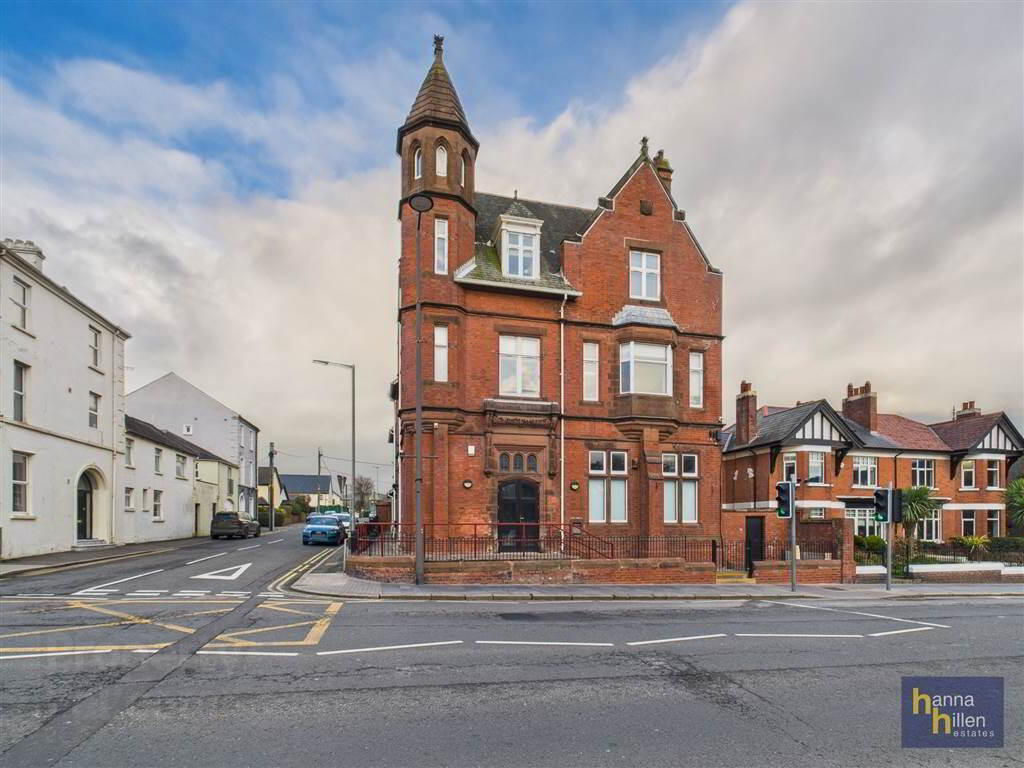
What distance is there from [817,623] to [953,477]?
111ft

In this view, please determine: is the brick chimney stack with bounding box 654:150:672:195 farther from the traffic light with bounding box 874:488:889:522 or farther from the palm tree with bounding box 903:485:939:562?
the palm tree with bounding box 903:485:939:562

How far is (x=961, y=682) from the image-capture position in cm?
916

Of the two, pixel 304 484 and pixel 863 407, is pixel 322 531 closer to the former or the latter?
pixel 863 407

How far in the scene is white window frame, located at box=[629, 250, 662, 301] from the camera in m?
24.8

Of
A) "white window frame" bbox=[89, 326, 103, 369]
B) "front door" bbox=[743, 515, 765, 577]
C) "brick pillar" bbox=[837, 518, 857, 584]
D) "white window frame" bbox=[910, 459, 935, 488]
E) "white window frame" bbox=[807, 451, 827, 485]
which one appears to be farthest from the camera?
"white window frame" bbox=[910, 459, 935, 488]

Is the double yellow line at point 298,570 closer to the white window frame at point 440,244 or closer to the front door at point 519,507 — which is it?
the front door at point 519,507

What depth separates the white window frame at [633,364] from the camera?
23.6 m

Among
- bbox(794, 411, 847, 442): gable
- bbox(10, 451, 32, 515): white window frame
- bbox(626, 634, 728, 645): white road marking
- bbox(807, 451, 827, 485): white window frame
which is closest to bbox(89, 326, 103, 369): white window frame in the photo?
bbox(10, 451, 32, 515): white window frame

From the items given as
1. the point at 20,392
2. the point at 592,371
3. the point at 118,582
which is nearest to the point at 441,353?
the point at 592,371

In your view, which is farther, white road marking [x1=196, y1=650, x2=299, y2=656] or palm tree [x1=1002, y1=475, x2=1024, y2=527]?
palm tree [x1=1002, y1=475, x2=1024, y2=527]

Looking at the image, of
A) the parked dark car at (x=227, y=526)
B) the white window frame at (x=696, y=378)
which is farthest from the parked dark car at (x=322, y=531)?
the white window frame at (x=696, y=378)

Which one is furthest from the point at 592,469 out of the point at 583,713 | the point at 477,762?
the point at 477,762

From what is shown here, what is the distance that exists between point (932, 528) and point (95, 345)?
4693 centimetres

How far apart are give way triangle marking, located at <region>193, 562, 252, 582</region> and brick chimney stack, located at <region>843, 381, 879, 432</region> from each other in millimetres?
35160
